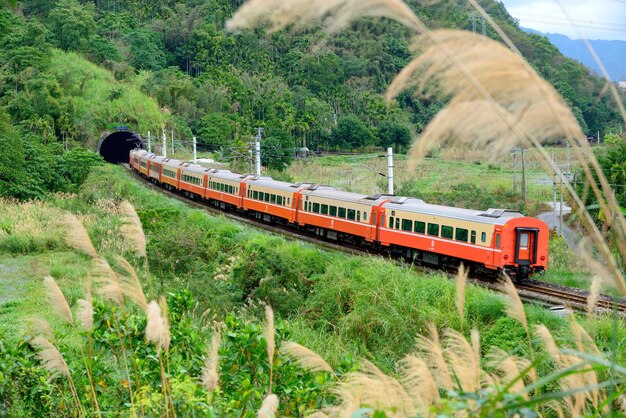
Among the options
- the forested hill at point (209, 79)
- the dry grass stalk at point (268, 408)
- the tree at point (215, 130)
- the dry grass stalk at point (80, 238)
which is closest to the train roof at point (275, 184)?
the forested hill at point (209, 79)

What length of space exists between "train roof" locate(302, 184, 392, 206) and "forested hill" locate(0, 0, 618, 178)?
14.4 meters

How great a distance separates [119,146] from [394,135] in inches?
744

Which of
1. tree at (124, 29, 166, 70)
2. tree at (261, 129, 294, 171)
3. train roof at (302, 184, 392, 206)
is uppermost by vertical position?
tree at (124, 29, 166, 70)

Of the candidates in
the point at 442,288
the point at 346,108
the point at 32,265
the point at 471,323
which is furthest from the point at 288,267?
the point at 346,108

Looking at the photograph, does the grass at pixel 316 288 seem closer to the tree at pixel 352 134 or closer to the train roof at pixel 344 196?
the train roof at pixel 344 196

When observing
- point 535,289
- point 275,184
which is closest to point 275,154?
point 275,184

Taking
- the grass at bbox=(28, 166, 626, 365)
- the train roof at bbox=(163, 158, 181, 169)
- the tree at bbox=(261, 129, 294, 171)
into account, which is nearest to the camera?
the grass at bbox=(28, 166, 626, 365)

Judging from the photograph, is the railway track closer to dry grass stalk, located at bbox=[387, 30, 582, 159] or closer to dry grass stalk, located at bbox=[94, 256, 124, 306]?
dry grass stalk, located at bbox=[387, 30, 582, 159]

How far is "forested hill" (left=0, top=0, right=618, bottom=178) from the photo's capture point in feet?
124

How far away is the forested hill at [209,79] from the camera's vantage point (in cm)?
3772

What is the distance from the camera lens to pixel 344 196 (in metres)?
16.5

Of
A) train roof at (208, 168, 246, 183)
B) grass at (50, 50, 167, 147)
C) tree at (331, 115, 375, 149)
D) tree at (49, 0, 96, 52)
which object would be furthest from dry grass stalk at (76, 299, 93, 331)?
tree at (49, 0, 96, 52)

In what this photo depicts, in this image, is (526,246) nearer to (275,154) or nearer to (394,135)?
(275,154)

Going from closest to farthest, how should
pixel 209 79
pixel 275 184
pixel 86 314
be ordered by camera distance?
pixel 86 314
pixel 275 184
pixel 209 79
